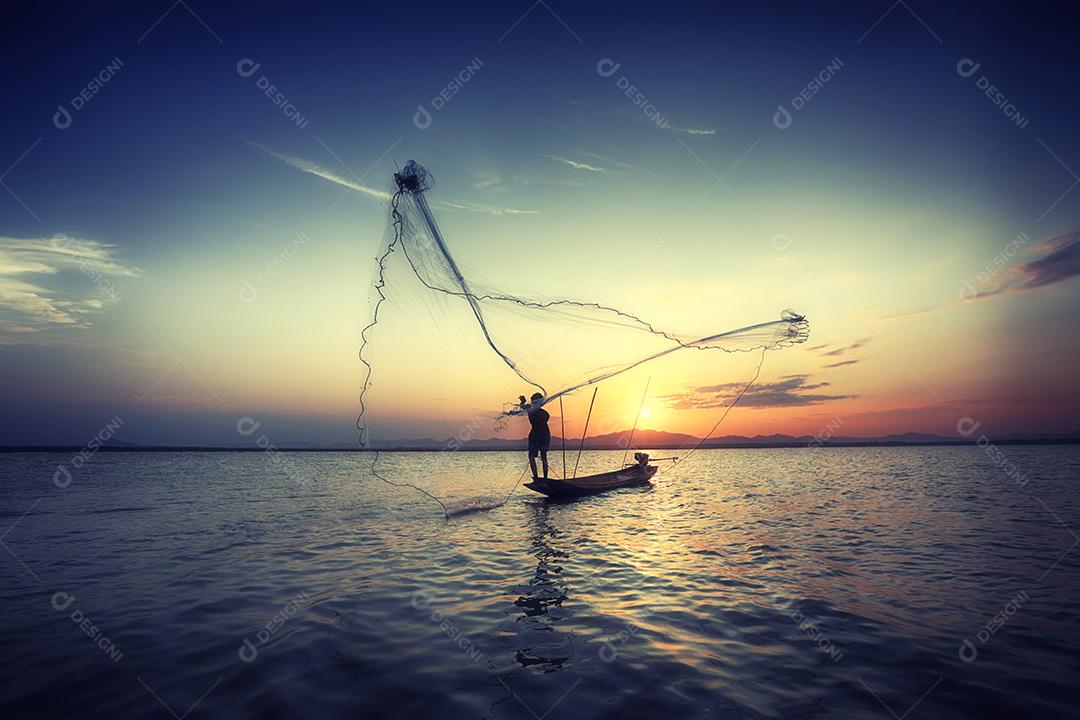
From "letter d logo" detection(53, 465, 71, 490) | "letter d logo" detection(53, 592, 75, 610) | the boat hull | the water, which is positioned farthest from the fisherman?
"letter d logo" detection(53, 465, 71, 490)

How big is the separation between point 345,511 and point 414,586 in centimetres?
1421

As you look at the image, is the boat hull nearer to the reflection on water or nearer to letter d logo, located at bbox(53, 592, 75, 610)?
the reflection on water

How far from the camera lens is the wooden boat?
24.0 meters

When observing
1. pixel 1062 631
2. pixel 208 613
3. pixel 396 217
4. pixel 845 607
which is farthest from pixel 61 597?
pixel 1062 631

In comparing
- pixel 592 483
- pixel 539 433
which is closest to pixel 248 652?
pixel 539 433

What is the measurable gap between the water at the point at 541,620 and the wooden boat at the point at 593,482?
614 centimetres

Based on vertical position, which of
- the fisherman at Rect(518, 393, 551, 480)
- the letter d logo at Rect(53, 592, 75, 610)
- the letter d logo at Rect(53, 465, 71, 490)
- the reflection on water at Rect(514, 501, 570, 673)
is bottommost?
the letter d logo at Rect(53, 465, 71, 490)

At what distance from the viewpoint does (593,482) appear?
28.2m

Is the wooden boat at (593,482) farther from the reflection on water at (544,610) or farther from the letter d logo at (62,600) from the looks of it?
the letter d logo at (62,600)

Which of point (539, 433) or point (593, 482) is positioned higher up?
point (539, 433)

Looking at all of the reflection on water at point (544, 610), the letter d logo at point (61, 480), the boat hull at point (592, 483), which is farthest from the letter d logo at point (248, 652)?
the letter d logo at point (61, 480)

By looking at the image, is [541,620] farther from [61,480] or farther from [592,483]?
[61,480]

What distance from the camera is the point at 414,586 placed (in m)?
10.6

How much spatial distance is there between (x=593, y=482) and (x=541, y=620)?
20098mm
